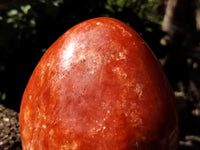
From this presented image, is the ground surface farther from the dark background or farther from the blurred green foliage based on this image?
the blurred green foliage

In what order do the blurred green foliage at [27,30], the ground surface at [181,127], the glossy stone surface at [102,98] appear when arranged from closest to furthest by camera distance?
the glossy stone surface at [102,98] → the ground surface at [181,127] → the blurred green foliage at [27,30]

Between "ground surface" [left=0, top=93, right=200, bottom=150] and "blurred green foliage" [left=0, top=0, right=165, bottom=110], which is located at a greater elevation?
"blurred green foliage" [left=0, top=0, right=165, bottom=110]

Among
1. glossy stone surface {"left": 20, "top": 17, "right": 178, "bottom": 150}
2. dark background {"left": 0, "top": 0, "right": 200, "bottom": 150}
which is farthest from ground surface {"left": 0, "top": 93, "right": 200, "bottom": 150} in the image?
glossy stone surface {"left": 20, "top": 17, "right": 178, "bottom": 150}

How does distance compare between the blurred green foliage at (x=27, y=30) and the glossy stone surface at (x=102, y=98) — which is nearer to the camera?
the glossy stone surface at (x=102, y=98)

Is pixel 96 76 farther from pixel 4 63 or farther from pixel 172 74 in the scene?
pixel 172 74

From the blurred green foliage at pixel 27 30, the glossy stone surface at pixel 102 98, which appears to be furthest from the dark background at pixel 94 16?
the glossy stone surface at pixel 102 98

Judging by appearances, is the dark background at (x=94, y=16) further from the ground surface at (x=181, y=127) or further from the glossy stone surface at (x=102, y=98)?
the glossy stone surface at (x=102, y=98)

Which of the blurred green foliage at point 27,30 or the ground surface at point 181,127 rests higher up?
the blurred green foliage at point 27,30
